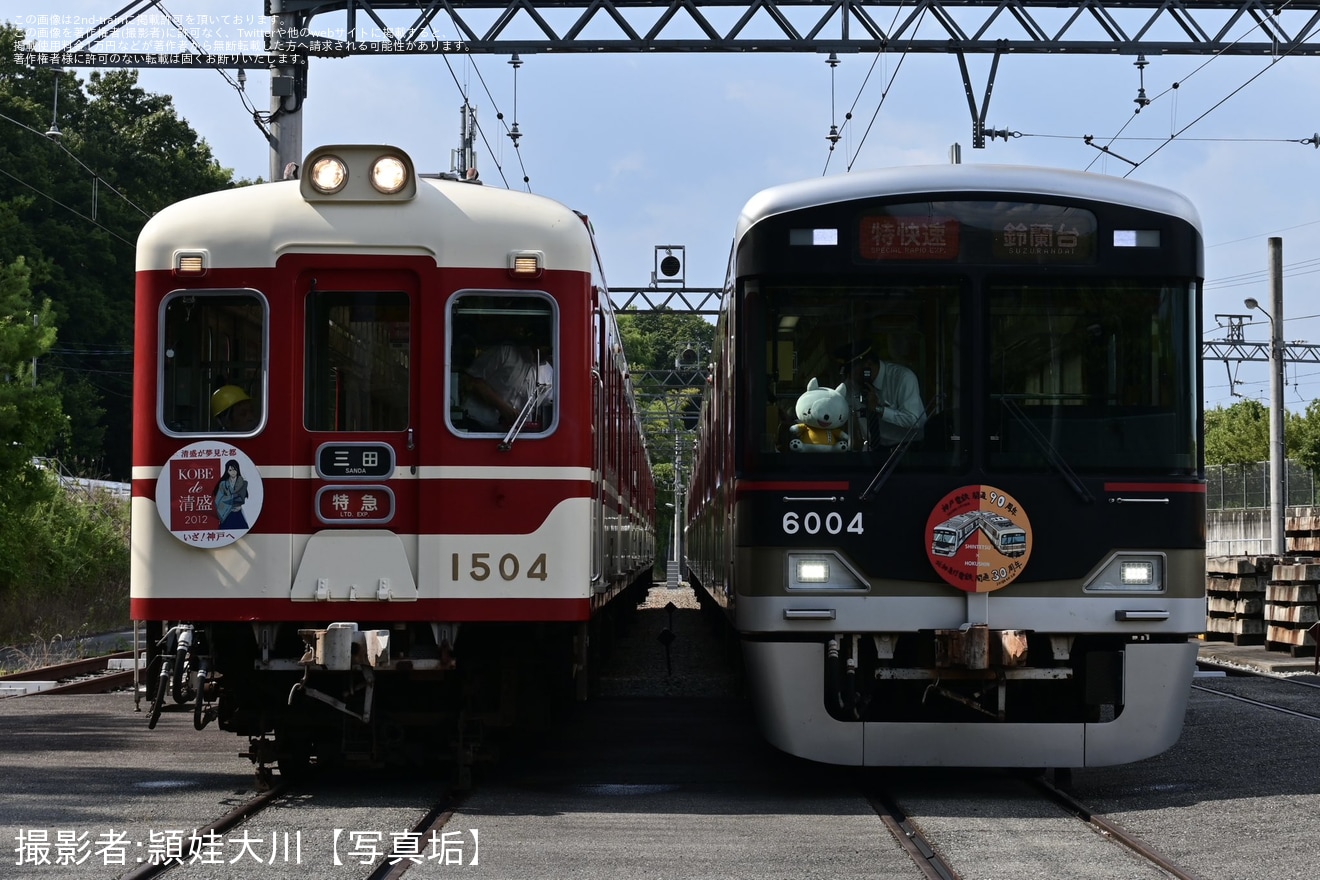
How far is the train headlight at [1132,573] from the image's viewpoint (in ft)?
26.8

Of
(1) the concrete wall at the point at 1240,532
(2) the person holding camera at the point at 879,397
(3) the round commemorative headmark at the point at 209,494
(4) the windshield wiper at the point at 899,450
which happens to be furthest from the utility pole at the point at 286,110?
(1) the concrete wall at the point at 1240,532

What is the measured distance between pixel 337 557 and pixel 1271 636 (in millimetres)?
14563

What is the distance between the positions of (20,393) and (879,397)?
479 inches

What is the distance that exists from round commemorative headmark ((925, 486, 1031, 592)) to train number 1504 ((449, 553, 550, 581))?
1.85m

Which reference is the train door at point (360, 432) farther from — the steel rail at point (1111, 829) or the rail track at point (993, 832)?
the steel rail at point (1111, 829)

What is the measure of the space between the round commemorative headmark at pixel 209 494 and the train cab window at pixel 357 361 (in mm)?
471

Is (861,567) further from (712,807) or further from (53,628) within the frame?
(53,628)

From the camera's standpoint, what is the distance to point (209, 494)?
8.15 metres

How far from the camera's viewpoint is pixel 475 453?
26.9ft

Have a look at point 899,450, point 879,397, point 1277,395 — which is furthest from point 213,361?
point 1277,395

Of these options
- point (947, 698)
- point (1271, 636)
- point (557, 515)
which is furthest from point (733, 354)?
point (1271, 636)

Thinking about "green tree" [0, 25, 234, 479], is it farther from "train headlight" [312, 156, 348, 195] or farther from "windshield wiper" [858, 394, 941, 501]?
"windshield wiper" [858, 394, 941, 501]

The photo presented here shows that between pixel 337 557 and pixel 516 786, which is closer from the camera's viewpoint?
pixel 337 557

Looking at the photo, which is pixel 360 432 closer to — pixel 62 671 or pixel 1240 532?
pixel 62 671
